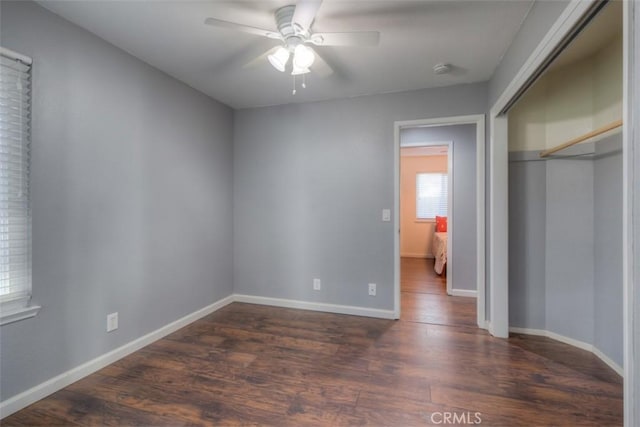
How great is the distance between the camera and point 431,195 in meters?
6.57

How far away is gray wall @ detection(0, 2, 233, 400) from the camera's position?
5.46 ft

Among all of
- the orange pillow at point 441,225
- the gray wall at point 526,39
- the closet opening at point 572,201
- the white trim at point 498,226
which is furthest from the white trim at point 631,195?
the orange pillow at point 441,225

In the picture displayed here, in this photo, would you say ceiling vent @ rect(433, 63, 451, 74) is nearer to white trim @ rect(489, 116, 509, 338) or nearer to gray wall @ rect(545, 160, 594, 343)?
white trim @ rect(489, 116, 509, 338)

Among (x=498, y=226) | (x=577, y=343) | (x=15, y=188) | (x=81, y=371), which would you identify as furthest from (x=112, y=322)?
(x=577, y=343)

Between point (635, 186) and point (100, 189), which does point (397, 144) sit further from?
point (100, 189)

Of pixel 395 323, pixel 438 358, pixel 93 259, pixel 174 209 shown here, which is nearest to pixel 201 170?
pixel 174 209

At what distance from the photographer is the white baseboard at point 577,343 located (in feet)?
6.38

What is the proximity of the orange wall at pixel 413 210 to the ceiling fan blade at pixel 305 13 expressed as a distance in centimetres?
537

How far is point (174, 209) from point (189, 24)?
61.4 inches

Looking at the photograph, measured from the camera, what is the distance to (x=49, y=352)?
1721 millimetres

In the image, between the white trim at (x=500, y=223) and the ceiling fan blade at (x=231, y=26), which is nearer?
the ceiling fan blade at (x=231, y=26)

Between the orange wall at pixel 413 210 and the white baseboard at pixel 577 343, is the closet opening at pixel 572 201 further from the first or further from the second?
the orange wall at pixel 413 210

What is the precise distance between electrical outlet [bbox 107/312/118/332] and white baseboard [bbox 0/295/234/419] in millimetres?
176

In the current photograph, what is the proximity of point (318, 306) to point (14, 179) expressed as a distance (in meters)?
2.69
